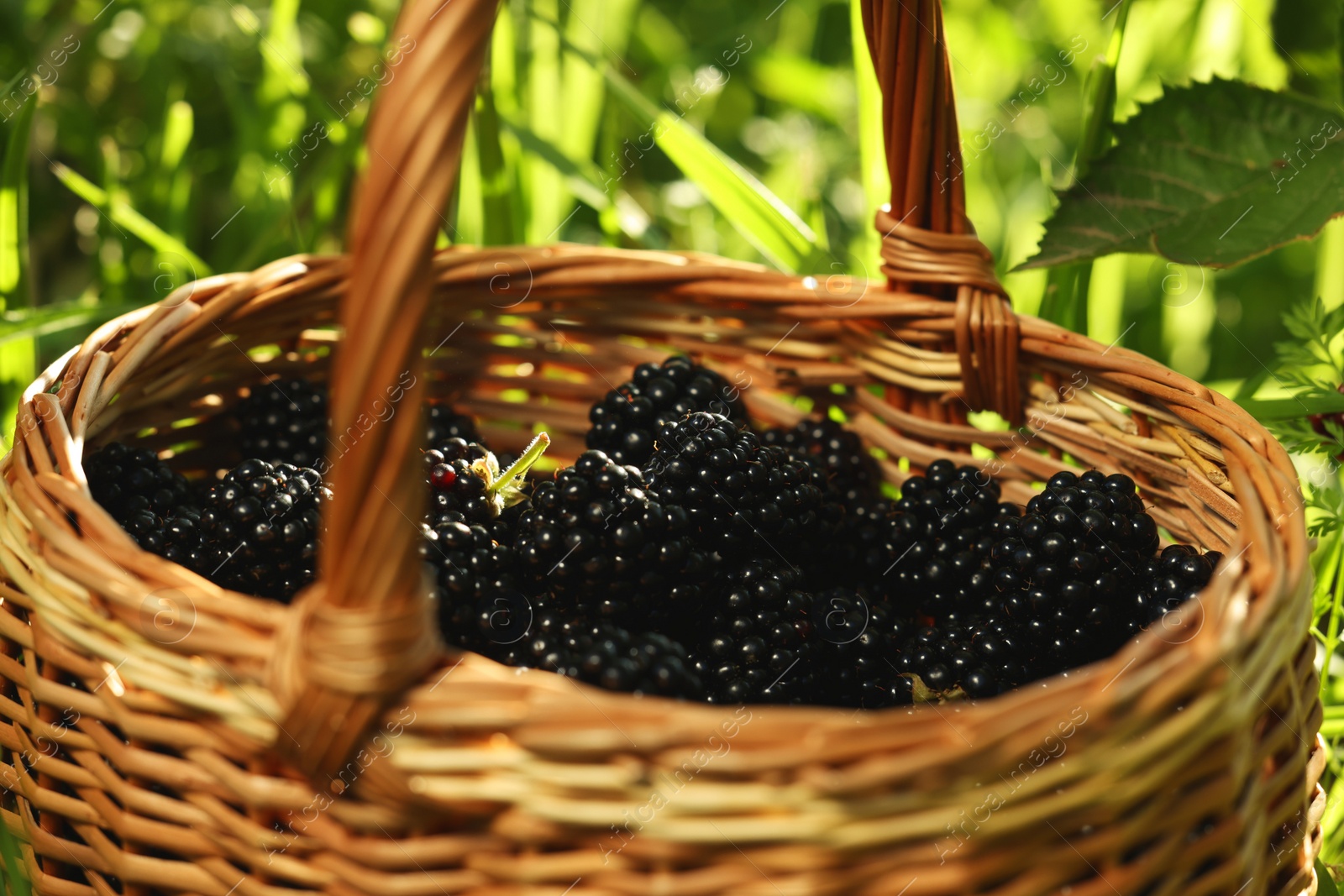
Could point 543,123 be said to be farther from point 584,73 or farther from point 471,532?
point 471,532

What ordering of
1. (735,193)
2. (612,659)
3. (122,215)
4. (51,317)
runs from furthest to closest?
(735,193)
(122,215)
(51,317)
(612,659)

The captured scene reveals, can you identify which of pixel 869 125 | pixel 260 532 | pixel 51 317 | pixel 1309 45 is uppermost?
pixel 1309 45

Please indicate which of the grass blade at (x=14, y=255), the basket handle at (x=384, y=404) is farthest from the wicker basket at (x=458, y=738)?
the grass blade at (x=14, y=255)

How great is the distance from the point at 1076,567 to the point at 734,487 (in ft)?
0.86

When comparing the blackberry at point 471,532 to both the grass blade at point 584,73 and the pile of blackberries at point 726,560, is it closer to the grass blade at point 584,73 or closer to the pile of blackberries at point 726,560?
the pile of blackberries at point 726,560

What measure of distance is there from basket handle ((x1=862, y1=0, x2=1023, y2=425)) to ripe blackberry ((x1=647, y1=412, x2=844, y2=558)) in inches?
7.7

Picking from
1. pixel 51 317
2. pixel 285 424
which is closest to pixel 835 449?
pixel 285 424

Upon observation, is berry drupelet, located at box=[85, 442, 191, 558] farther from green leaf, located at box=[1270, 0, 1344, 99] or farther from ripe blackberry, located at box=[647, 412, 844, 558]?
green leaf, located at box=[1270, 0, 1344, 99]

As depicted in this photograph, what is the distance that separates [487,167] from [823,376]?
0.57 metres

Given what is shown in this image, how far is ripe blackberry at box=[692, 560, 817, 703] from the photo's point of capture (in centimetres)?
78

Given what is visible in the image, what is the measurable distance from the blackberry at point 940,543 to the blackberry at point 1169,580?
0.11 metres

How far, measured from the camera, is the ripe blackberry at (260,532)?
79 centimetres

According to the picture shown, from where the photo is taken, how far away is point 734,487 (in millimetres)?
844

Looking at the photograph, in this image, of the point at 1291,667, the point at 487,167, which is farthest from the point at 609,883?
the point at 487,167
